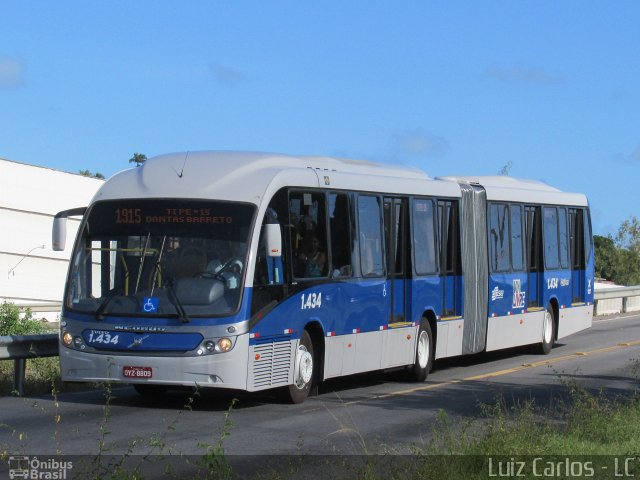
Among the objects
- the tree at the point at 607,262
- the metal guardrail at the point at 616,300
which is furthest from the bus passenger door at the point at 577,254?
the tree at the point at 607,262

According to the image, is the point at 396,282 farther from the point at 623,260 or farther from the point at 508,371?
the point at 623,260

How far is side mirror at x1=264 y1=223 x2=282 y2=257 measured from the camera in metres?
15.1

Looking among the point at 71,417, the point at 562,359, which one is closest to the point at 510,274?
the point at 562,359

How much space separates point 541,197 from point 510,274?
2534mm

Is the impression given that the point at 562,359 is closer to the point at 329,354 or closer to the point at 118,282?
the point at 329,354

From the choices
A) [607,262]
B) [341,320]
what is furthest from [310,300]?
[607,262]

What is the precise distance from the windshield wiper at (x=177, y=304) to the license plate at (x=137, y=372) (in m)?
0.71

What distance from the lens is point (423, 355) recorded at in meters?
20.5

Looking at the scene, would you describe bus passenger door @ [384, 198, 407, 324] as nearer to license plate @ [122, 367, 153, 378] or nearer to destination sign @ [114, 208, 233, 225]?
destination sign @ [114, 208, 233, 225]

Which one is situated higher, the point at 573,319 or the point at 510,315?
the point at 510,315

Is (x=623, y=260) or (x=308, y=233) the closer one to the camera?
(x=308, y=233)

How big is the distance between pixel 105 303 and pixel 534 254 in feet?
41.1

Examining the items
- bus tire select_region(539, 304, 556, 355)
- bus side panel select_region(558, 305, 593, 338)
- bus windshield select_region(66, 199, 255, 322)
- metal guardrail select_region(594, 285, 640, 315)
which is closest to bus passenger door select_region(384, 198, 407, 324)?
bus windshield select_region(66, 199, 255, 322)

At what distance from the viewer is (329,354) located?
17109 millimetres
